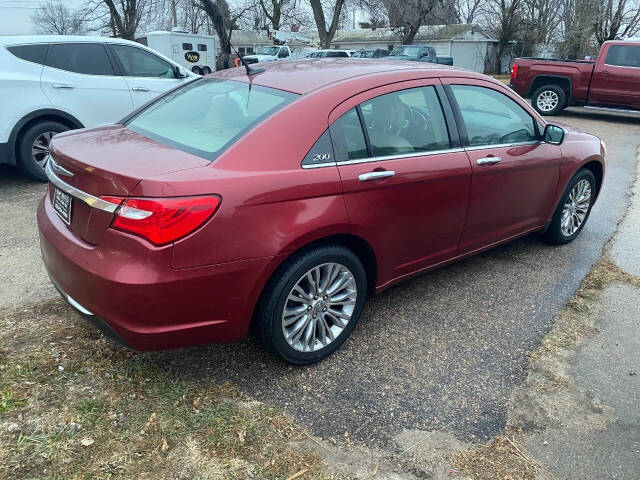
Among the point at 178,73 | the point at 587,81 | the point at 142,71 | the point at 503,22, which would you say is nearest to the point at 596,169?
the point at 178,73

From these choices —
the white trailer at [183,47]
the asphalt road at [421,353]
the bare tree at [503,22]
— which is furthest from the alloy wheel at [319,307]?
the bare tree at [503,22]

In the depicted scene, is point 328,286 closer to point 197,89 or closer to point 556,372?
point 556,372

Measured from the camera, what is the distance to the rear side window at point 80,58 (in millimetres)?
6520

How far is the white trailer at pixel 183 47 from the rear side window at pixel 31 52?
22352 mm

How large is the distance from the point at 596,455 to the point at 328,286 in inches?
61.1

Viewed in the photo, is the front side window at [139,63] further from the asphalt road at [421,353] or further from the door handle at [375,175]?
the door handle at [375,175]

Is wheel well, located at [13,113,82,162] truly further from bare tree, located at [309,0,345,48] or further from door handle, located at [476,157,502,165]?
bare tree, located at [309,0,345,48]

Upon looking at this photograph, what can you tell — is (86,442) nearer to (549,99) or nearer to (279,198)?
(279,198)

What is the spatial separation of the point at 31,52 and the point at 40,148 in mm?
1163

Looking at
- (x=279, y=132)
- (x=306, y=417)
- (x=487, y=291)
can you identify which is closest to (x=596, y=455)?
(x=306, y=417)

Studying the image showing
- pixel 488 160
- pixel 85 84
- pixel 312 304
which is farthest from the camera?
pixel 85 84

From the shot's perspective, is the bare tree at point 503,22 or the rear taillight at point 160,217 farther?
the bare tree at point 503,22

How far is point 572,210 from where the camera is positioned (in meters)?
4.93

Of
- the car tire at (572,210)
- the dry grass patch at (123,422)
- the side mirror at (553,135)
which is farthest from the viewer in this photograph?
the car tire at (572,210)
